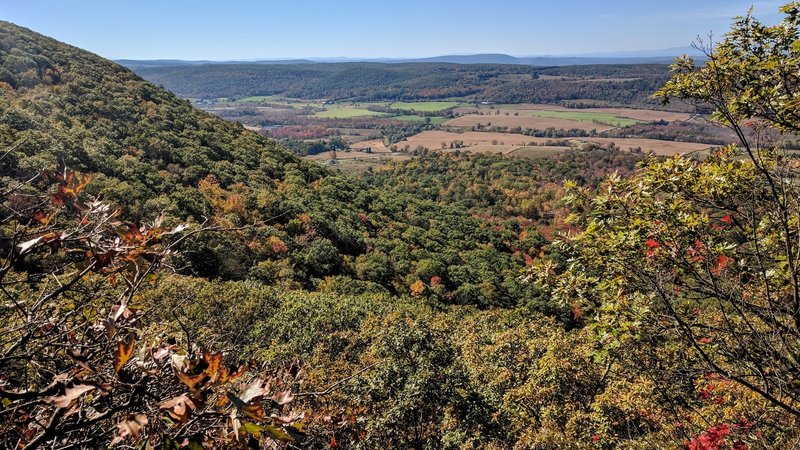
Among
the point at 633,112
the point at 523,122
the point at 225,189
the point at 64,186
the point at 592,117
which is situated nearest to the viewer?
the point at 64,186

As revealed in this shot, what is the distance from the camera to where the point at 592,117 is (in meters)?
159

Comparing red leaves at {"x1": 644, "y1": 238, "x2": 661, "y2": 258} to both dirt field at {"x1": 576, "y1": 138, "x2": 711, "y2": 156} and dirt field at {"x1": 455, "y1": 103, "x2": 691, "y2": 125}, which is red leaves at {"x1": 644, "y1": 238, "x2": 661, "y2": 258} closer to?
dirt field at {"x1": 576, "y1": 138, "x2": 711, "y2": 156}

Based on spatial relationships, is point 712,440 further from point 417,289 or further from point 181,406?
point 417,289

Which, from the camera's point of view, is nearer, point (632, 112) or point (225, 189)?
point (225, 189)

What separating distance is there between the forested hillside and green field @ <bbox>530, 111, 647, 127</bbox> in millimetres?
123913

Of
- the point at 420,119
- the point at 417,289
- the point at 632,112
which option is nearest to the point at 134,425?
the point at 417,289

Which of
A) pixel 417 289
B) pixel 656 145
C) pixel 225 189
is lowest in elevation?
pixel 417 289

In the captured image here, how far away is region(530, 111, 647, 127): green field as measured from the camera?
14300 cm

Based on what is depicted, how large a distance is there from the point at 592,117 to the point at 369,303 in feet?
532

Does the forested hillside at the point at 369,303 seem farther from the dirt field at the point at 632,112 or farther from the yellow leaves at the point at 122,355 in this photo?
the dirt field at the point at 632,112

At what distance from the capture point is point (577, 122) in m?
150

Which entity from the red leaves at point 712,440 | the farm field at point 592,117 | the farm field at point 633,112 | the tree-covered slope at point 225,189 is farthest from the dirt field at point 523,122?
the red leaves at point 712,440

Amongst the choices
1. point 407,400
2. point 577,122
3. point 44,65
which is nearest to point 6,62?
point 44,65

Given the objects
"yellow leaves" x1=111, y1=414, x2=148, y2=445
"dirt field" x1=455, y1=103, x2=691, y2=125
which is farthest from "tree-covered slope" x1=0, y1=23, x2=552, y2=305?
"dirt field" x1=455, y1=103, x2=691, y2=125
